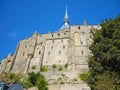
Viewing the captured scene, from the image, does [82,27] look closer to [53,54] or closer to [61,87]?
[53,54]

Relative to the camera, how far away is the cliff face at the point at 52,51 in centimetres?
5274

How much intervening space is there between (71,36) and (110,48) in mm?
33007

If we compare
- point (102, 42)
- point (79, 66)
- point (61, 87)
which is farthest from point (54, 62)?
point (102, 42)

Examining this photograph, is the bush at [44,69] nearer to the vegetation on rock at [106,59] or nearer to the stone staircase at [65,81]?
the stone staircase at [65,81]

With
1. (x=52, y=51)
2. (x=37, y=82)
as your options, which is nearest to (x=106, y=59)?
(x=37, y=82)

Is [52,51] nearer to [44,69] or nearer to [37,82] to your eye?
[44,69]

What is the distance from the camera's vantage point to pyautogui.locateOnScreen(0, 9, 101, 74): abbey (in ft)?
173

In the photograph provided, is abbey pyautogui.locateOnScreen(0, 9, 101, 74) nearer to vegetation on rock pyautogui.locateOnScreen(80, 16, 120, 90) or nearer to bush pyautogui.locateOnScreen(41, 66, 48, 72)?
bush pyautogui.locateOnScreen(41, 66, 48, 72)

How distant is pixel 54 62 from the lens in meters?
54.7

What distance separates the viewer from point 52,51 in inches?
2255

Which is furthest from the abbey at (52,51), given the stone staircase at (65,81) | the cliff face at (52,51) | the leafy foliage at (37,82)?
the leafy foliage at (37,82)

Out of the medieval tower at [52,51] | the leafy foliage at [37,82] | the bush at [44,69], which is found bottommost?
the leafy foliage at [37,82]

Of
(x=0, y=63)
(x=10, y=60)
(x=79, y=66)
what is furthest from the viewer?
(x=0, y=63)

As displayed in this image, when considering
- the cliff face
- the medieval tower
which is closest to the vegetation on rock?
the medieval tower
